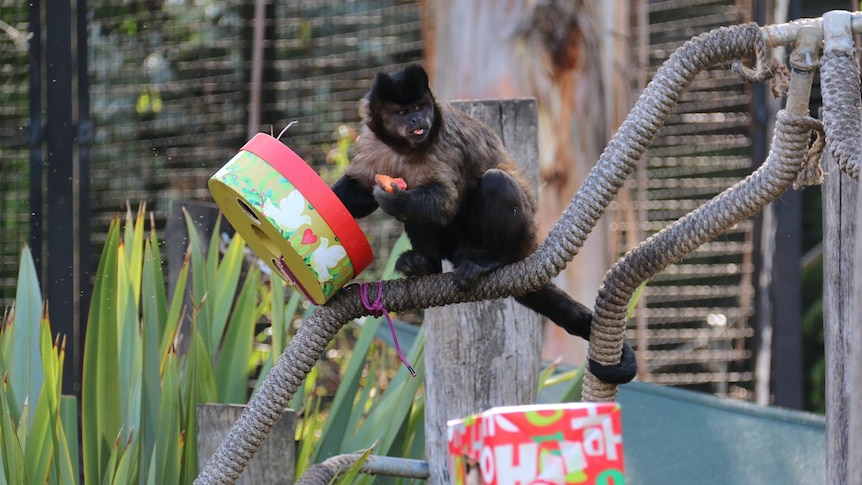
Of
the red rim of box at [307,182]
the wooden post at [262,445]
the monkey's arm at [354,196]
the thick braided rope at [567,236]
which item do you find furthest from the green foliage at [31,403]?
the red rim of box at [307,182]

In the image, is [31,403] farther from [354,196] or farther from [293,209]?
[293,209]

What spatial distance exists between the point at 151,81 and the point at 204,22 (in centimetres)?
44

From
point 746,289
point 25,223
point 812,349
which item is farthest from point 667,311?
point 25,223

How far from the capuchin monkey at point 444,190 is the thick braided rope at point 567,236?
0.19 meters

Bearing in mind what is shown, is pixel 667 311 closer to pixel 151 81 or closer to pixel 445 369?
pixel 151 81

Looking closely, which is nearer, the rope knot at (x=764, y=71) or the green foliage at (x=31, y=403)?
the rope knot at (x=764, y=71)

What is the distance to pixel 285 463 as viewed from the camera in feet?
7.93

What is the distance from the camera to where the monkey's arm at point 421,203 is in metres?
2.18

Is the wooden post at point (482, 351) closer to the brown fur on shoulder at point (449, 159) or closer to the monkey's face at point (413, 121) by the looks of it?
the brown fur on shoulder at point (449, 159)

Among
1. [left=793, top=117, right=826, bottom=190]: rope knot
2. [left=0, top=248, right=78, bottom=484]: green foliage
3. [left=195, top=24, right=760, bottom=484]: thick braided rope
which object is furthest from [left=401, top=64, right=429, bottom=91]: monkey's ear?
[left=0, top=248, right=78, bottom=484]: green foliage

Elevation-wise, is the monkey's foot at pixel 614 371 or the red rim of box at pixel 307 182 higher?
the red rim of box at pixel 307 182

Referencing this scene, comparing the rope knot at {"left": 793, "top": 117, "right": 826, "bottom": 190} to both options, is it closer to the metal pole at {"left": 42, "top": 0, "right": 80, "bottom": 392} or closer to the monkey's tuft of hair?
the monkey's tuft of hair

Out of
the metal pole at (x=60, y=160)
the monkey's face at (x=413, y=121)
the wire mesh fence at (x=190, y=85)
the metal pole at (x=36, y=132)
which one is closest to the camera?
the monkey's face at (x=413, y=121)

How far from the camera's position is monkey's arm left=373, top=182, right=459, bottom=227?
85.8 inches
